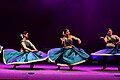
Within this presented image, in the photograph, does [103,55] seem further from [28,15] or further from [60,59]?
[28,15]

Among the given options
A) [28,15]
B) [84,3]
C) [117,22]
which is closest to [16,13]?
[28,15]

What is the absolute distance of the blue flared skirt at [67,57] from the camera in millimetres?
10914

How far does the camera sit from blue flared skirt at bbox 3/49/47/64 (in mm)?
10875

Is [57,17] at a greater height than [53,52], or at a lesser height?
greater

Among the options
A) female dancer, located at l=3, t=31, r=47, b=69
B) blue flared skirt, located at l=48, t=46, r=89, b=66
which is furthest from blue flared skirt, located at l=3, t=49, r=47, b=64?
blue flared skirt, located at l=48, t=46, r=89, b=66

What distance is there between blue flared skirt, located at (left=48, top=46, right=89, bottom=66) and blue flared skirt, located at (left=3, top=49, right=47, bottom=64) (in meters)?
0.30

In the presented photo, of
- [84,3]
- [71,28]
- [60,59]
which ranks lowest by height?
[60,59]

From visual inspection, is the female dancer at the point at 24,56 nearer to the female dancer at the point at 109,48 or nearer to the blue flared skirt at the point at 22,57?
the blue flared skirt at the point at 22,57

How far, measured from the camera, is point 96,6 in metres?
13.0

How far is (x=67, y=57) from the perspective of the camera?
10961 millimetres

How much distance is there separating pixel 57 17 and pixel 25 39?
205 cm

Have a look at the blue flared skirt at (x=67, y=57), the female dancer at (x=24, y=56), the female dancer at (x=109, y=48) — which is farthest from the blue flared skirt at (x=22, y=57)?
the female dancer at (x=109, y=48)

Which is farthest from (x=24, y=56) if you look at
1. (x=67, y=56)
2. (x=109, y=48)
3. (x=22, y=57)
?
(x=109, y=48)

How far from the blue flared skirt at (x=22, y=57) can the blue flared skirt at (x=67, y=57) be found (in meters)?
0.30
